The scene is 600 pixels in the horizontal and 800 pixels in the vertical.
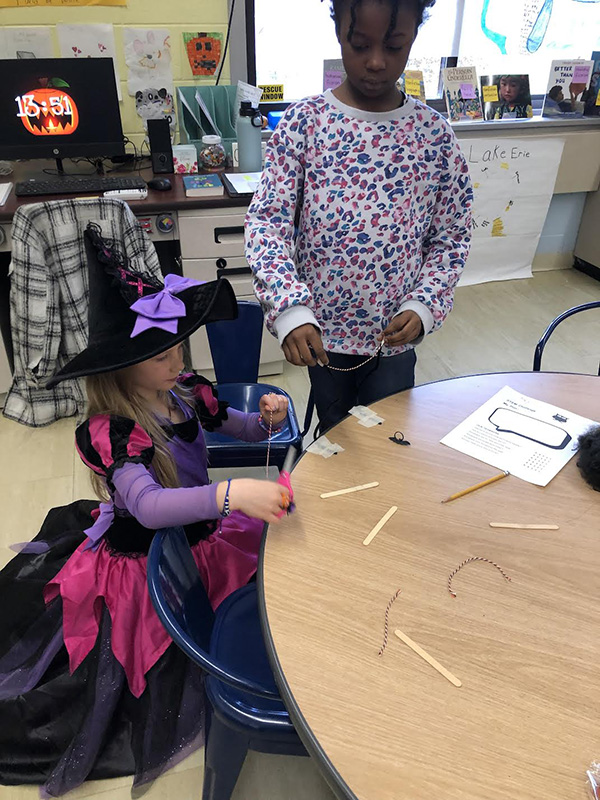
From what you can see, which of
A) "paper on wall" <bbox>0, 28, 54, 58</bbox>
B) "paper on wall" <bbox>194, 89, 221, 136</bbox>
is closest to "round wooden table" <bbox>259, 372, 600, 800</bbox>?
"paper on wall" <bbox>194, 89, 221, 136</bbox>

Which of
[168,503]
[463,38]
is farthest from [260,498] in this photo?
[463,38]

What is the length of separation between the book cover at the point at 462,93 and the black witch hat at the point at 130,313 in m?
2.59

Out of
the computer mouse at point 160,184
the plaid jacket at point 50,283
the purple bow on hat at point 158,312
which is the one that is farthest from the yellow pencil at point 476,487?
the computer mouse at point 160,184

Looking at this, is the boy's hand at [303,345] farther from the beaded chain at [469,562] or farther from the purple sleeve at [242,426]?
the beaded chain at [469,562]

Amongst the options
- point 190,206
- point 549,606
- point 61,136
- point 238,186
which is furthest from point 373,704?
point 61,136

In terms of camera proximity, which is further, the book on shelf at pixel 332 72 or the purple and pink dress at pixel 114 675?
the book on shelf at pixel 332 72

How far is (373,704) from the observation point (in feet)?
2.28

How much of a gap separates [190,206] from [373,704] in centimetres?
192

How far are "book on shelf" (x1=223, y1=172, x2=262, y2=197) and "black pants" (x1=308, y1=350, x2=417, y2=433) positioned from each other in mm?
1048

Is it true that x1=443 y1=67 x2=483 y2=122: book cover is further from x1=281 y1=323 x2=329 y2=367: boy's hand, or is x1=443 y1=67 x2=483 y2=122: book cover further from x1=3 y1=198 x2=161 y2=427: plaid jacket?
x1=281 y1=323 x2=329 y2=367: boy's hand

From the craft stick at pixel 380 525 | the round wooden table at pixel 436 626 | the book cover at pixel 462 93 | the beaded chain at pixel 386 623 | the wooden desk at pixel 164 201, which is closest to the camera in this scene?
the round wooden table at pixel 436 626

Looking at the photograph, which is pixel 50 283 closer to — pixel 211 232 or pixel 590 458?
pixel 211 232

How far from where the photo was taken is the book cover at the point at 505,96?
319cm

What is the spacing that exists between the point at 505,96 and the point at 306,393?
207 cm
